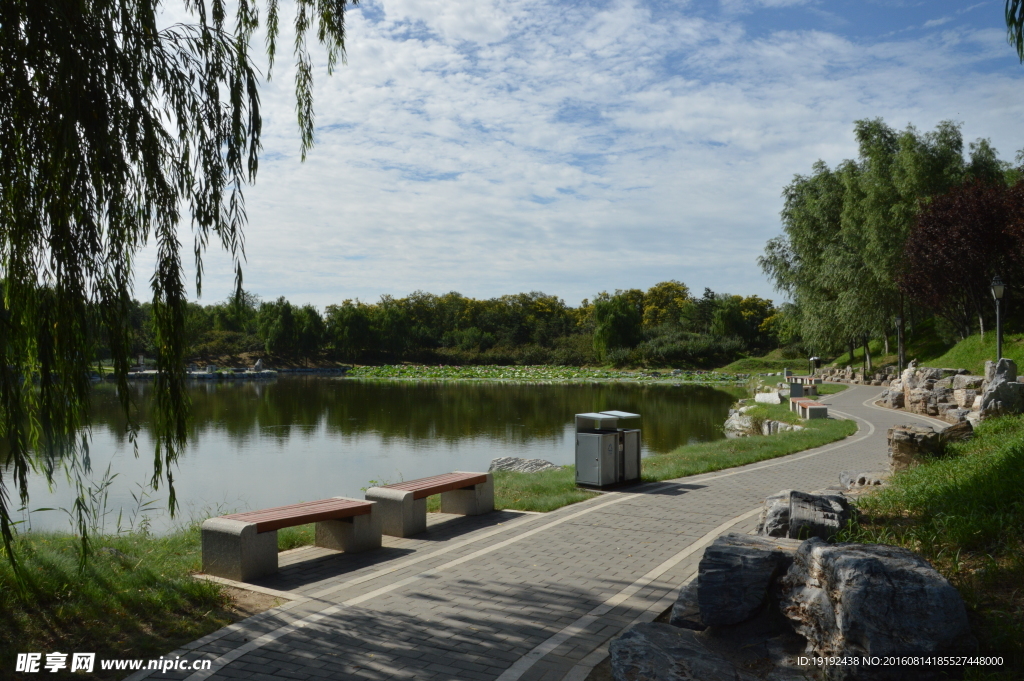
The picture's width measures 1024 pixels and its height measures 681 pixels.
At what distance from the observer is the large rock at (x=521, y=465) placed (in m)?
15.2

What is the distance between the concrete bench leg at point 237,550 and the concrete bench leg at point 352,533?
2.71 feet

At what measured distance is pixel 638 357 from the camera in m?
72.2

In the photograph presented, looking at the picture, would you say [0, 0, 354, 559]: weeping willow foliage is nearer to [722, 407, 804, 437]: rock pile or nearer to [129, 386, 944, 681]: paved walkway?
[129, 386, 944, 681]: paved walkway

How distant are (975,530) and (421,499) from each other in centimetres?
519

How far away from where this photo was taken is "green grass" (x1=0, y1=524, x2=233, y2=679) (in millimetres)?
4582

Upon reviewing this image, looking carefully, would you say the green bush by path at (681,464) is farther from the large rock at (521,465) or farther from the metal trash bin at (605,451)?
the large rock at (521,465)

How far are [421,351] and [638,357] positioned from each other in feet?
101

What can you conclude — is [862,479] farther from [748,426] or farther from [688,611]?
[748,426]

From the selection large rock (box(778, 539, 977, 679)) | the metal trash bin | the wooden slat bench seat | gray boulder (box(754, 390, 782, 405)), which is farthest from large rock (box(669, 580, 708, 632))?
gray boulder (box(754, 390, 782, 405))

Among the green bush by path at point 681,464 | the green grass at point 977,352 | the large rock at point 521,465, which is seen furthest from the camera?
the green grass at point 977,352

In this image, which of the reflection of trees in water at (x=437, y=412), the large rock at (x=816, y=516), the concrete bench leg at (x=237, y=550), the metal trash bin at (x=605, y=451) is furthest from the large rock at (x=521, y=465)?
→ the concrete bench leg at (x=237, y=550)

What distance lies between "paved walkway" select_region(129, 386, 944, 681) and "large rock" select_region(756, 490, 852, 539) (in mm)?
841

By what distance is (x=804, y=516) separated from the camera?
241 inches

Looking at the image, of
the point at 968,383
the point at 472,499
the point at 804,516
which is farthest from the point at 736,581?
the point at 968,383
